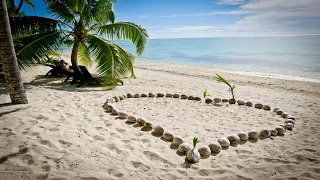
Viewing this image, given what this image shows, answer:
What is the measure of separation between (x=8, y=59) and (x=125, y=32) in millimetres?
4856

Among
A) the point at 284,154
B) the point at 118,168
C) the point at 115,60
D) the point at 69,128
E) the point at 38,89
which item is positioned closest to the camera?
the point at 118,168

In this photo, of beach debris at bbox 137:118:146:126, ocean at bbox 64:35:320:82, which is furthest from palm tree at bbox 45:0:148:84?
ocean at bbox 64:35:320:82

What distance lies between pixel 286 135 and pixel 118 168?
10.6 feet

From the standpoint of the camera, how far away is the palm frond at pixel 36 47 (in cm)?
671

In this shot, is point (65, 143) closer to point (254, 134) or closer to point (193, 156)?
point (193, 156)

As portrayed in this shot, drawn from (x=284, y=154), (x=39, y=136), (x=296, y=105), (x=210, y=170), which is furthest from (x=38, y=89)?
(x=296, y=105)

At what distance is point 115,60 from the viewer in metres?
7.71

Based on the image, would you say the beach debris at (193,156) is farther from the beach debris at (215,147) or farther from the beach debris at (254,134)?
the beach debris at (254,134)

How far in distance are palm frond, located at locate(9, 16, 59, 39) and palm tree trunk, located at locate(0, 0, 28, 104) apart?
2.86 meters

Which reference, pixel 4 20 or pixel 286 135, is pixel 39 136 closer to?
pixel 4 20

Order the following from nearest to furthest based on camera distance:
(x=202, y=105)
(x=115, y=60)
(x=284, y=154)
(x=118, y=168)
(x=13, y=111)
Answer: (x=118, y=168) → (x=284, y=154) → (x=13, y=111) → (x=202, y=105) → (x=115, y=60)

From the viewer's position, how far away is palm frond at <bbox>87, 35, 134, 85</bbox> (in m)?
7.48

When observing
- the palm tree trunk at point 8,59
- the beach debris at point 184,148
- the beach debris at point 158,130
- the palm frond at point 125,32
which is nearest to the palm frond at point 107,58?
the palm frond at point 125,32

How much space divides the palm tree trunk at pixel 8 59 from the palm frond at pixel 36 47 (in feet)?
7.01
